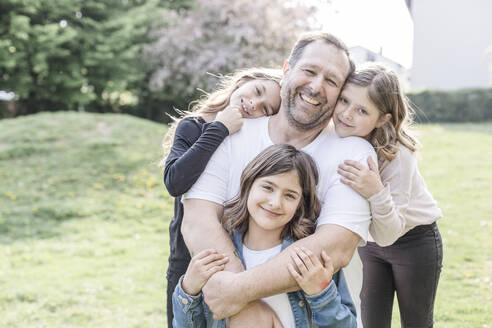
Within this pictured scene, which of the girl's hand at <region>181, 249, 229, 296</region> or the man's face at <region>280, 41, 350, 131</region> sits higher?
the man's face at <region>280, 41, 350, 131</region>

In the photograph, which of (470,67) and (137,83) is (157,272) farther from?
(470,67)

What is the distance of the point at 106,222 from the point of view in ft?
25.4

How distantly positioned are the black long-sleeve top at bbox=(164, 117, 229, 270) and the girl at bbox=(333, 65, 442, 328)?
67 centimetres

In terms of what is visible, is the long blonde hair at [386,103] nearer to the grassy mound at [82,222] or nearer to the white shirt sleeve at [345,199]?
the white shirt sleeve at [345,199]

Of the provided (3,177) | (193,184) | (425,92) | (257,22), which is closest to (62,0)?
(257,22)

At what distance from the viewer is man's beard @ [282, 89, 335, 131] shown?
2.67 m

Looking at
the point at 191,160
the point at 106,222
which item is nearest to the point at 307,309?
the point at 191,160

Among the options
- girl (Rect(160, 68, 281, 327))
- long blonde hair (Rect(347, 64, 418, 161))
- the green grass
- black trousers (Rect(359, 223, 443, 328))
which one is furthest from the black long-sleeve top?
the green grass

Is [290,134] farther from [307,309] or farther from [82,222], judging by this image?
[82,222]

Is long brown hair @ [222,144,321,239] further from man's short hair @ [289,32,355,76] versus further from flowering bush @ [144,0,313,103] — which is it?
flowering bush @ [144,0,313,103]

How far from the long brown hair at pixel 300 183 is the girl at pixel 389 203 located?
184mm

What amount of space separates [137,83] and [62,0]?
3541mm

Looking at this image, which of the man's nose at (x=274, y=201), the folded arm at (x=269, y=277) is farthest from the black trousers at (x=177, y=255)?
the man's nose at (x=274, y=201)

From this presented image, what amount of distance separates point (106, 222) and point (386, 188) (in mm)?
6144
